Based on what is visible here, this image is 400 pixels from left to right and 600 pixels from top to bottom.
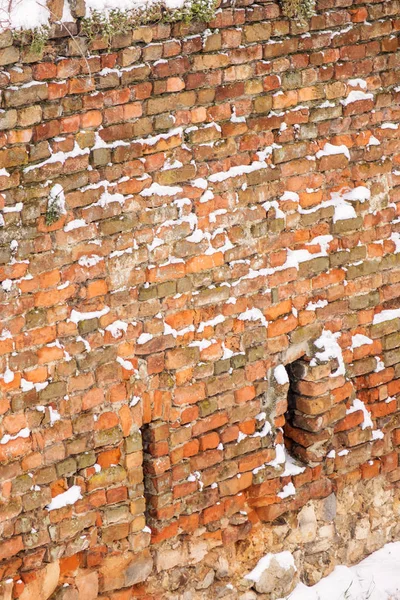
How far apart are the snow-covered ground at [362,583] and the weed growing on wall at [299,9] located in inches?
102

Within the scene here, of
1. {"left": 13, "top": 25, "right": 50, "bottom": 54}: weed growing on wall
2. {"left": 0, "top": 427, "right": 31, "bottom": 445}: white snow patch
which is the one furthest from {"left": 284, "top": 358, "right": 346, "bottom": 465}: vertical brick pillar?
{"left": 13, "top": 25, "right": 50, "bottom": 54}: weed growing on wall

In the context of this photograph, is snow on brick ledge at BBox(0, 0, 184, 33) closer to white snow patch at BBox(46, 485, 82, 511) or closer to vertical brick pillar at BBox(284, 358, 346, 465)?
white snow patch at BBox(46, 485, 82, 511)

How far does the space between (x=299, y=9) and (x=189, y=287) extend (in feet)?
4.12

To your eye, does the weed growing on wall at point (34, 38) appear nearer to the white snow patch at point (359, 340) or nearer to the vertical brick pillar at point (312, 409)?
the vertical brick pillar at point (312, 409)

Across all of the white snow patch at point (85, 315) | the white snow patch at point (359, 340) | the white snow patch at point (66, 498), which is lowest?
the white snow patch at point (66, 498)

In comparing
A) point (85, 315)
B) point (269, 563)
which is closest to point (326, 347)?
point (269, 563)

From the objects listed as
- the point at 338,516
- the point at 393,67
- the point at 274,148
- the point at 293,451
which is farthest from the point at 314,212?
the point at 338,516

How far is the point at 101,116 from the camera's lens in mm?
4145

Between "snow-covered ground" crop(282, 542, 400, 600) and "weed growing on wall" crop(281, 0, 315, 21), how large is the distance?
260cm

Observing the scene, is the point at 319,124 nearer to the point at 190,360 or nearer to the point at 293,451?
the point at 190,360

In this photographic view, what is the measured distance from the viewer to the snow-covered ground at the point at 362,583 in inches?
203

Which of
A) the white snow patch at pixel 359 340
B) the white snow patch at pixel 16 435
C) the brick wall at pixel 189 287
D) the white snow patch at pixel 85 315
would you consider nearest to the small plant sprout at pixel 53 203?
the brick wall at pixel 189 287

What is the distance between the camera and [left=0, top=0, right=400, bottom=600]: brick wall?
4102 mm

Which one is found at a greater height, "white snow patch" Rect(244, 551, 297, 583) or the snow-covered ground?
"white snow patch" Rect(244, 551, 297, 583)
